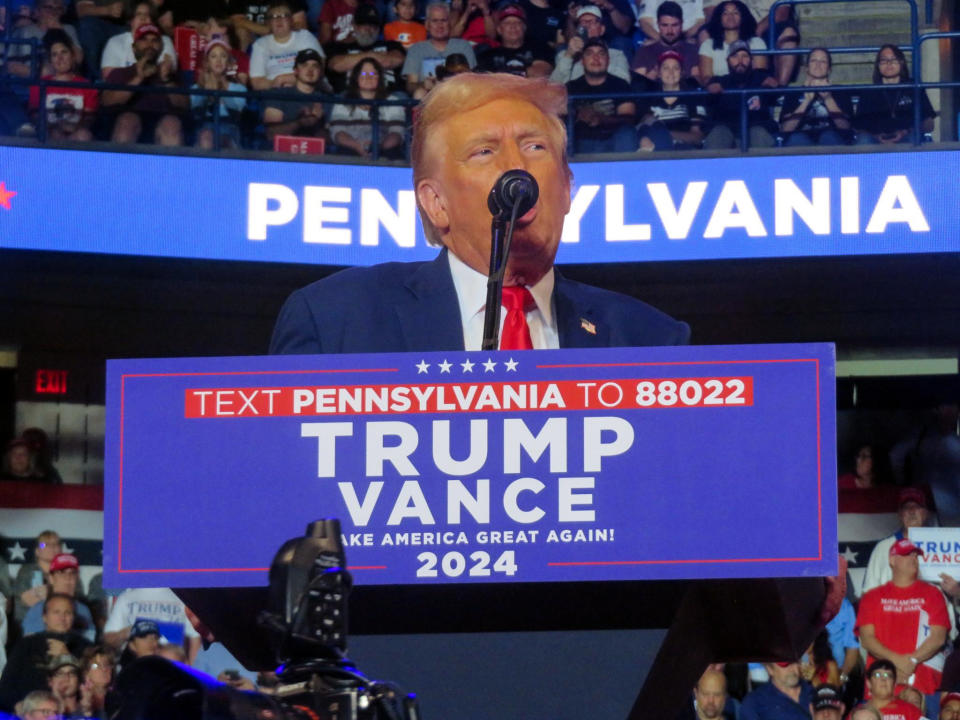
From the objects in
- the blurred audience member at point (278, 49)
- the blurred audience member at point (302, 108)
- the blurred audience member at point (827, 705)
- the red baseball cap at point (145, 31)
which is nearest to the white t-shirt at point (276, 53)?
the blurred audience member at point (278, 49)

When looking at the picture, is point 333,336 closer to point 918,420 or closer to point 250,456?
point 250,456

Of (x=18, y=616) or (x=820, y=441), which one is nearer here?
(x=820, y=441)

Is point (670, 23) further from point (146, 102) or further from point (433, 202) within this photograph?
point (433, 202)

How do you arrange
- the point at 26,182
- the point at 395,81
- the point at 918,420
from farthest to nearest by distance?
1. the point at 918,420
2. the point at 395,81
3. the point at 26,182

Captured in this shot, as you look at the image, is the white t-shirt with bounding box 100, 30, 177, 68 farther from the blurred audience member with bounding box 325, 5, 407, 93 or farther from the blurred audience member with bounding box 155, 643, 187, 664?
the blurred audience member with bounding box 155, 643, 187, 664

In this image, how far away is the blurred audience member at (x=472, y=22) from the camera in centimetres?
1091

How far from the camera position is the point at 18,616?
924 cm

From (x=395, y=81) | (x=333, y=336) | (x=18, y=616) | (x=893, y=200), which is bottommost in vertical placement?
(x=18, y=616)

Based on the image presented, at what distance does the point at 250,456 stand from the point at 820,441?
852mm

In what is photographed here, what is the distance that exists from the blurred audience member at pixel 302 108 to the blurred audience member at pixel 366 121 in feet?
0.39

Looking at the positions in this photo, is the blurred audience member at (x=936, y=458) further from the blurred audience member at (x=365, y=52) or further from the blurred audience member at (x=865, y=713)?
the blurred audience member at (x=865, y=713)

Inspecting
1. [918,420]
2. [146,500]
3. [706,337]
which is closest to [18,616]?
[706,337]

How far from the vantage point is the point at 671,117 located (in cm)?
1053

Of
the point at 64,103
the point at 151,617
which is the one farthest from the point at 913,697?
the point at 64,103
